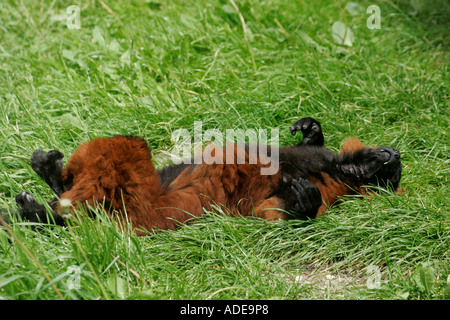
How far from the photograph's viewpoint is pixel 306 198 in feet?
11.4

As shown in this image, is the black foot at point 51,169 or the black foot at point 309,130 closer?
the black foot at point 51,169

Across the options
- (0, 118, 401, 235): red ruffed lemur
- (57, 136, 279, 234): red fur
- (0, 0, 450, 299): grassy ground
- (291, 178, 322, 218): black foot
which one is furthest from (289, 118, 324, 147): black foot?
(291, 178, 322, 218): black foot

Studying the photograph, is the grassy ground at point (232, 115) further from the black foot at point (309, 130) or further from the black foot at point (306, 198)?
the black foot at point (309, 130)

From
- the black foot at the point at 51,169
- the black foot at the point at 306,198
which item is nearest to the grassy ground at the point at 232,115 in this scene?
the black foot at the point at 306,198

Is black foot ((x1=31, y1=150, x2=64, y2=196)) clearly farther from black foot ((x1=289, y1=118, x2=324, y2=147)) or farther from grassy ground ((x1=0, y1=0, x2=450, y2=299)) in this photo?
black foot ((x1=289, y1=118, x2=324, y2=147))

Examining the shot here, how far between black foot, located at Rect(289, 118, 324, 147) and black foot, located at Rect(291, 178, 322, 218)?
0.76 metres

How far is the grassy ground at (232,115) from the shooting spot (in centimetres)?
300

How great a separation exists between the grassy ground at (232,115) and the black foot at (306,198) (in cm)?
11

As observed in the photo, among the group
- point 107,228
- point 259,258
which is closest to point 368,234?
point 259,258

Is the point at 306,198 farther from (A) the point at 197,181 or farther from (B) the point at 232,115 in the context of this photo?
(B) the point at 232,115

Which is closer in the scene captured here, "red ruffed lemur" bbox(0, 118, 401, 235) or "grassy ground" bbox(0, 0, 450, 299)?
"grassy ground" bbox(0, 0, 450, 299)

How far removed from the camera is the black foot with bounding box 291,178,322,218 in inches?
137
